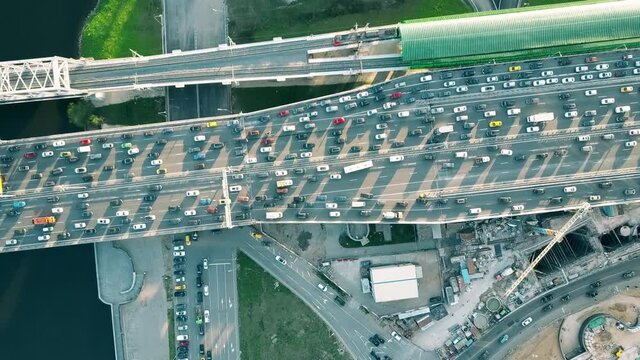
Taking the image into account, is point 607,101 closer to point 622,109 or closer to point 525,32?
point 622,109

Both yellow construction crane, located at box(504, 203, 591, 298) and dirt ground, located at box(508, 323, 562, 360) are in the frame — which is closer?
yellow construction crane, located at box(504, 203, 591, 298)

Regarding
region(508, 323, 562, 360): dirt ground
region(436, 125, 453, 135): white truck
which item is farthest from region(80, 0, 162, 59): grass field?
region(508, 323, 562, 360): dirt ground

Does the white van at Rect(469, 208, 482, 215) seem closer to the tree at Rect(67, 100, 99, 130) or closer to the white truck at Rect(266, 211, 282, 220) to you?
the white truck at Rect(266, 211, 282, 220)

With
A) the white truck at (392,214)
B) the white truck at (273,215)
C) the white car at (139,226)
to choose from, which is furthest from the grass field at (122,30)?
the white truck at (392,214)

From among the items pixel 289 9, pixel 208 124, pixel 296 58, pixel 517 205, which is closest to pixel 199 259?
pixel 208 124

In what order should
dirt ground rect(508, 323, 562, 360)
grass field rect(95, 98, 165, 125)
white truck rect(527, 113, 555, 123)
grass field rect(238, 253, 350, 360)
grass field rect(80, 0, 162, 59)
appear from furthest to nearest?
grass field rect(80, 0, 162, 59), grass field rect(95, 98, 165, 125), grass field rect(238, 253, 350, 360), dirt ground rect(508, 323, 562, 360), white truck rect(527, 113, 555, 123)

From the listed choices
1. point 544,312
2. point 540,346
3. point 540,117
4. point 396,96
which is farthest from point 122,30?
point 540,346

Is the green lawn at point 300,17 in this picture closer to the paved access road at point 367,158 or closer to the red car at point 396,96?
the paved access road at point 367,158
